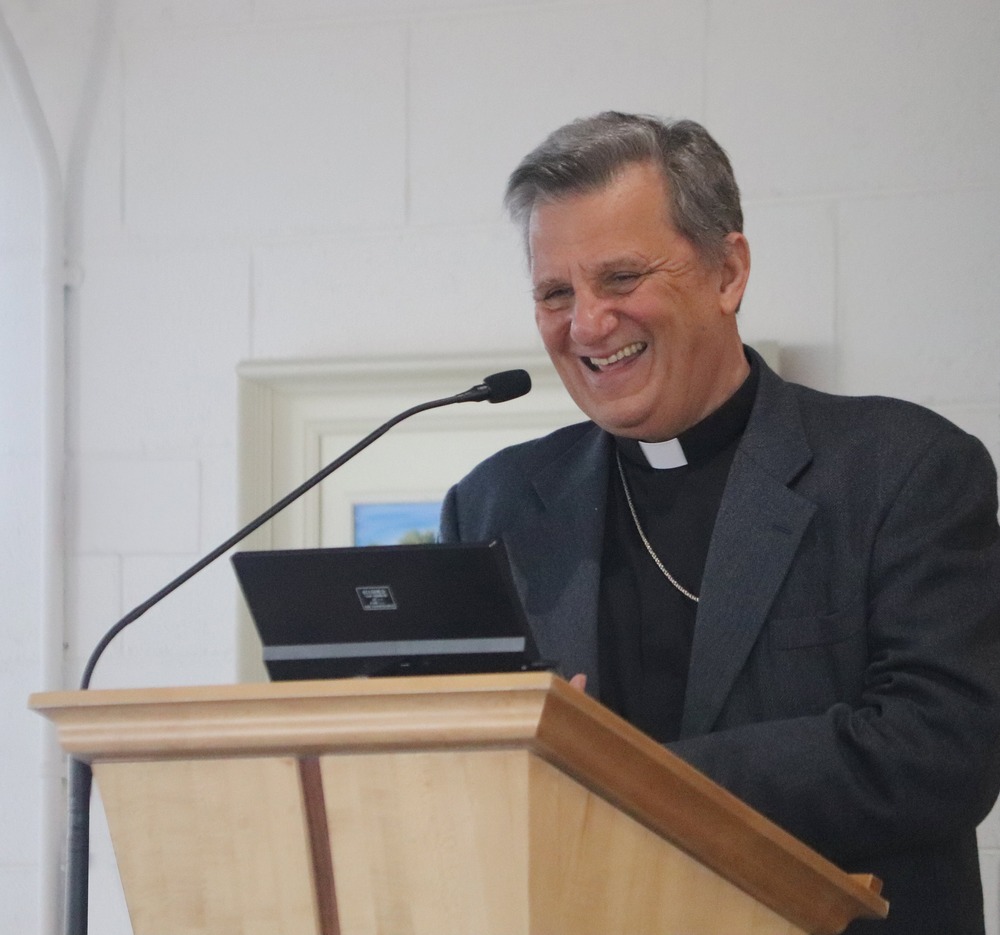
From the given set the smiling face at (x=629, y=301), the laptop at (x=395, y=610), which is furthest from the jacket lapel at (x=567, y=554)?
the laptop at (x=395, y=610)

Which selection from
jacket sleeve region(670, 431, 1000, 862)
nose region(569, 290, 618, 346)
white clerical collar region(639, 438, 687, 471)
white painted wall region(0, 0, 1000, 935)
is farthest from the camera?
white painted wall region(0, 0, 1000, 935)

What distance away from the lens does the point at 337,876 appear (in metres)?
1.12

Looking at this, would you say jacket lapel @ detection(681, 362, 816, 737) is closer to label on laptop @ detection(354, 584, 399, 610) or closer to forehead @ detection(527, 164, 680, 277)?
forehead @ detection(527, 164, 680, 277)

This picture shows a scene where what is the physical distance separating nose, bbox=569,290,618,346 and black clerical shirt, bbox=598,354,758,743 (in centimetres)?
24

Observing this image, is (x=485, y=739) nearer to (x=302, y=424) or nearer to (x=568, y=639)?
(x=568, y=639)

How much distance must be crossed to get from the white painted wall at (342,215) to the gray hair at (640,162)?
99cm

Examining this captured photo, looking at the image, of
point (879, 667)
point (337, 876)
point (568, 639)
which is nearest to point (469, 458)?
point (568, 639)

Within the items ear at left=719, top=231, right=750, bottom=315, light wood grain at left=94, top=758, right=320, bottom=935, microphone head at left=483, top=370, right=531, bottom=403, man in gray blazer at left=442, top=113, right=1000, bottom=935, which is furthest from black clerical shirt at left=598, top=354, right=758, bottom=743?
light wood grain at left=94, top=758, right=320, bottom=935

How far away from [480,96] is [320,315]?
1.82 ft

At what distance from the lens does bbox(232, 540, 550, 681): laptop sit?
4.11 ft

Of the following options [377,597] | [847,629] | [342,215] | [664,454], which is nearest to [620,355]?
[664,454]

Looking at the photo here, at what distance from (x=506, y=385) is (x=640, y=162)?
376mm

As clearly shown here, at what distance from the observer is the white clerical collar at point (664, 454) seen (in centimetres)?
205

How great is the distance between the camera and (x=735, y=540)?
5.84 feet
